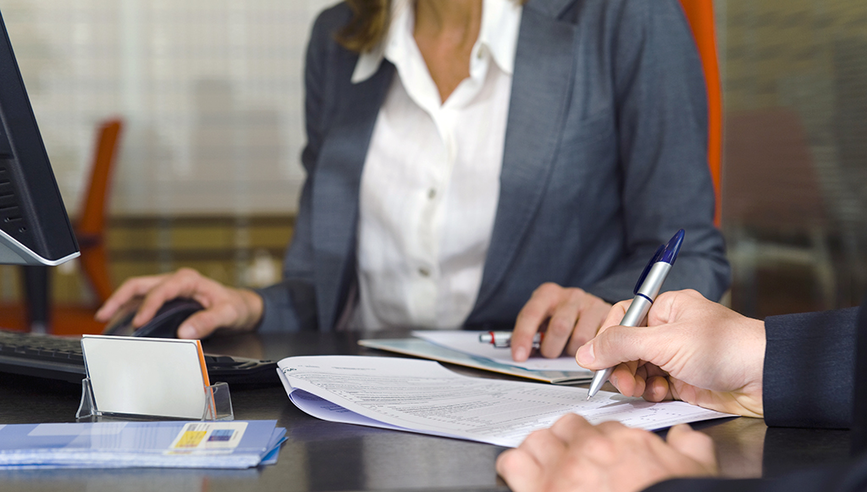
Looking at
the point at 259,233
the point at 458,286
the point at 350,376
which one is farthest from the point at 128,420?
the point at 259,233

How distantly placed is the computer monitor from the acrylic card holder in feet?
0.28

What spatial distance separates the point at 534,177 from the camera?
1120 millimetres

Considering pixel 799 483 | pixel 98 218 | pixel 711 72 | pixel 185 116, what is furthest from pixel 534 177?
pixel 185 116

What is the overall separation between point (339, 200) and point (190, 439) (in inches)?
33.0

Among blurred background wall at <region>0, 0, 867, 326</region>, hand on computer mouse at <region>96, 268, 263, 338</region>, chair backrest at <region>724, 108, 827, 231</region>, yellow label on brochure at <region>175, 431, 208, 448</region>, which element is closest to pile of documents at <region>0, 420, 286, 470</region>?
yellow label on brochure at <region>175, 431, 208, 448</region>

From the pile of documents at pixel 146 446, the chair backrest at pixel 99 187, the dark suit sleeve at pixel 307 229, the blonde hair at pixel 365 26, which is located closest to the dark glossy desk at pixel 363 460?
the pile of documents at pixel 146 446

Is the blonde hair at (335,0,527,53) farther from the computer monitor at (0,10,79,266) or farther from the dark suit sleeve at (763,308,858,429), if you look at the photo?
the dark suit sleeve at (763,308,858,429)

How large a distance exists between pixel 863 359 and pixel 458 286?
0.86 metres

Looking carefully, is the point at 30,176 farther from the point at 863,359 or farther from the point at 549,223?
the point at 549,223

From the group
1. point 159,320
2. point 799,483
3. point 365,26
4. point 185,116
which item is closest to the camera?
point 799,483

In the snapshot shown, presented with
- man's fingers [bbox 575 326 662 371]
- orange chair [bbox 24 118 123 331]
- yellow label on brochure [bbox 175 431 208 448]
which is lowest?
orange chair [bbox 24 118 123 331]

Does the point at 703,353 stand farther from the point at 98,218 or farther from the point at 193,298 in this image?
the point at 98,218

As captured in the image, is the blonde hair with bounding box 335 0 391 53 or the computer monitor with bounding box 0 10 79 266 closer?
the computer monitor with bounding box 0 10 79 266

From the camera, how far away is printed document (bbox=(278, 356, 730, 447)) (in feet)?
1.69
